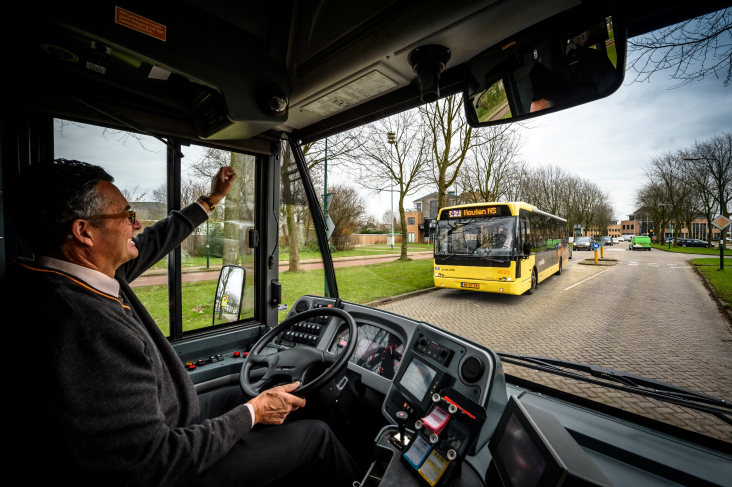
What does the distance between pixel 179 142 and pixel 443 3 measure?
6.64 ft

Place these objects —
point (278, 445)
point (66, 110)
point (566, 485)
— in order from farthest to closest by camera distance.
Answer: point (66, 110)
point (278, 445)
point (566, 485)

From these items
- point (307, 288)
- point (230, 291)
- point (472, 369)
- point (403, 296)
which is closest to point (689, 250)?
point (472, 369)

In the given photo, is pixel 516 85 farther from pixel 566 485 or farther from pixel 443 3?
pixel 566 485

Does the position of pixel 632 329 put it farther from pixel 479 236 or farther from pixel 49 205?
pixel 479 236

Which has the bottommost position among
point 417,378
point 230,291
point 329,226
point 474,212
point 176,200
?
point 417,378

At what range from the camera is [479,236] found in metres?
5.65

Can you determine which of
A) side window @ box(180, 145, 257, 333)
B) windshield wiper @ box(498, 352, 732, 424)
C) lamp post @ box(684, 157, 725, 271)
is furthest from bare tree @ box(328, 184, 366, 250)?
lamp post @ box(684, 157, 725, 271)

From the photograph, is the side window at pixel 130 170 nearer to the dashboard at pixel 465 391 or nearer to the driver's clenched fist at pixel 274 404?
the dashboard at pixel 465 391

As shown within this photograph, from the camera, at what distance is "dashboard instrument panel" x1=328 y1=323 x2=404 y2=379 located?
→ 6.07 ft

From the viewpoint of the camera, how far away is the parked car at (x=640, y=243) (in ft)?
6.98

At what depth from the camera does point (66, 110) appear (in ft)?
5.98

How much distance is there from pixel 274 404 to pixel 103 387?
63cm

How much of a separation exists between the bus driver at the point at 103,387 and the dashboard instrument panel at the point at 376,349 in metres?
0.55

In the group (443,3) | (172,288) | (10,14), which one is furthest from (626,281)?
(10,14)
